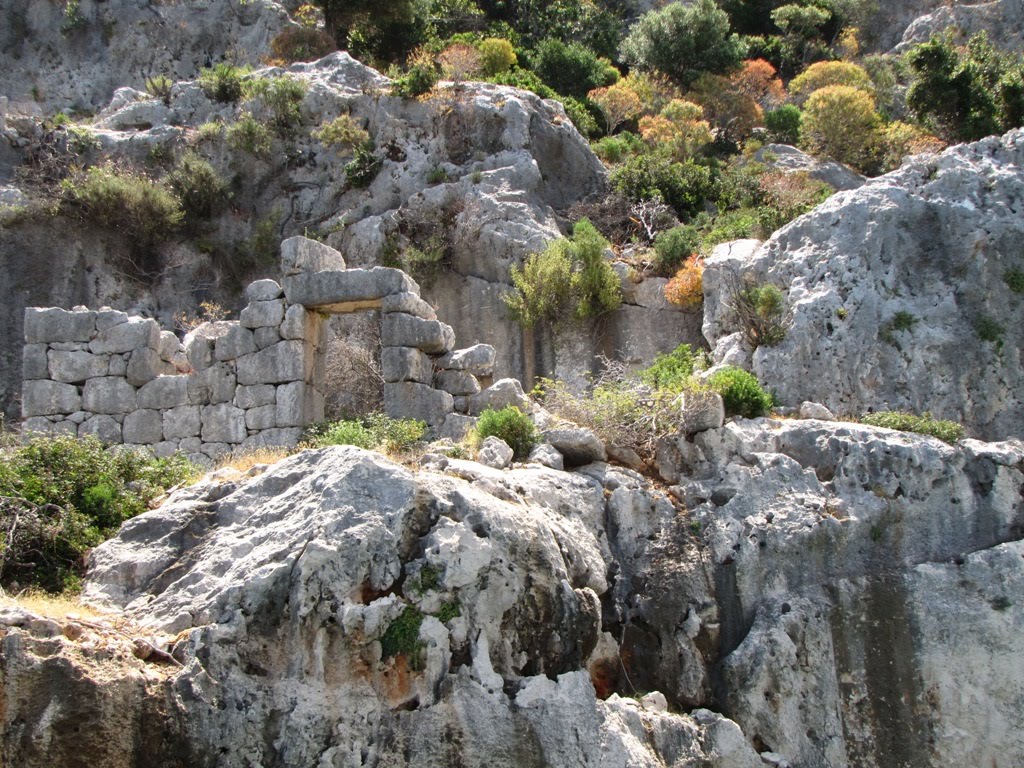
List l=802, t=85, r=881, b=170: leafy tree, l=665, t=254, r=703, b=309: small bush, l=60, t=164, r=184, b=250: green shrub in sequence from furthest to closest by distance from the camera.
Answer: l=802, t=85, r=881, b=170: leafy tree → l=60, t=164, r=184, b=250: green shrub → l=665, t=254, r=703, b=309: small bush

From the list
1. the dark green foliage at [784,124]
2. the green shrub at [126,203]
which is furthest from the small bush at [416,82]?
the dark green foliage at [784,124]

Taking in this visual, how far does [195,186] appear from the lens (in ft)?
72.8

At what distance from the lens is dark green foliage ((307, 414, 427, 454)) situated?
38.9 ft

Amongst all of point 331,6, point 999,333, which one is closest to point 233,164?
point 331,6

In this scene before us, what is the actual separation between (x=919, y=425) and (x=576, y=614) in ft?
15.9

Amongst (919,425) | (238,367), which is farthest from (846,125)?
(238,367)

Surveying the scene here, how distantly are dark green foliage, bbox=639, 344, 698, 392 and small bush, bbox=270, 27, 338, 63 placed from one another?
1609 cm

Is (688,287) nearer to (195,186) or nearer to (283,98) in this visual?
(283,98)

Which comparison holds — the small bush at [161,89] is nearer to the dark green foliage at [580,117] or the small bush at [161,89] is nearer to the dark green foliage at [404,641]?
the dark green foliage at [580,117]

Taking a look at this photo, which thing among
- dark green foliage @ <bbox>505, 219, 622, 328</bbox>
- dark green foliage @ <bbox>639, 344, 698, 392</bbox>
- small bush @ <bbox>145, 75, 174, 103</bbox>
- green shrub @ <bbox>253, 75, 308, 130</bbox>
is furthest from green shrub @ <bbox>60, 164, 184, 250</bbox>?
dark green foliage @ <bbox>639, 344, 698, 392</bbox>

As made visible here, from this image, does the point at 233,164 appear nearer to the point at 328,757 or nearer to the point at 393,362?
the point at 393,362

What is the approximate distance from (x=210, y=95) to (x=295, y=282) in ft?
36.4

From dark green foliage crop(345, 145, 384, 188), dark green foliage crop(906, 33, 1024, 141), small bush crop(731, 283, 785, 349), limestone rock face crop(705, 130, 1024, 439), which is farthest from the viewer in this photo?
dark green foliage crop(906, 33, 1024, 141)

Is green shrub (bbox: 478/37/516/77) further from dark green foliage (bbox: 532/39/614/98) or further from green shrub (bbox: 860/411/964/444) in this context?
green shrub (bbox: 860/411/964/444)
